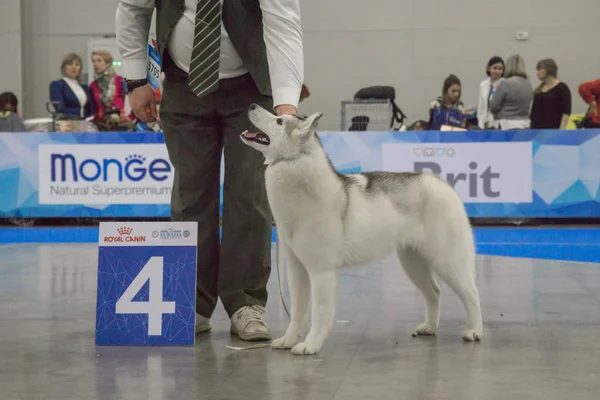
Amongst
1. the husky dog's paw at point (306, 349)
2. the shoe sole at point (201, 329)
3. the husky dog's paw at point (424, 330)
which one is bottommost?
the shoe sole at point (201, 329)

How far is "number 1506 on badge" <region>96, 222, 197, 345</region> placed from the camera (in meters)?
3.67

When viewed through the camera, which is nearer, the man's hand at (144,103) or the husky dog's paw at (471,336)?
the husky dog's paw at (471,336)

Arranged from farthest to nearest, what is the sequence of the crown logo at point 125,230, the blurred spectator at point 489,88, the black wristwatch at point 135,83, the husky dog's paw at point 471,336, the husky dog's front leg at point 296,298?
the blurred spectator at point 489,88 → the black wristwatch at point 135,83 → the husky dog's paw at point 471,336 → the crown logo at point 125,230 → the husky dog's front leg at point 296,298

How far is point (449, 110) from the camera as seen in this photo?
34.0 feet

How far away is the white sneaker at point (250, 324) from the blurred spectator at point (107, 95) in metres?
6.32

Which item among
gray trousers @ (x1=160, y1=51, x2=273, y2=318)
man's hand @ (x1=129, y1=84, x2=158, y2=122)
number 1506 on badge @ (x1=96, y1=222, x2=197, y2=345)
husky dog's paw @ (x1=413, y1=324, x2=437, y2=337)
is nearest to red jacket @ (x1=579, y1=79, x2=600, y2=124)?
husky dog's paw @ (x1=413, y1=324, x2=437, y2=337)

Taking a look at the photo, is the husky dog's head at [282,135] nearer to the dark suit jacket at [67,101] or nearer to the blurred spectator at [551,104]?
the blurred spectator at [551,104]

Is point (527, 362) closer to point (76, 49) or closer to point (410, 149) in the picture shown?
point (410, 149)

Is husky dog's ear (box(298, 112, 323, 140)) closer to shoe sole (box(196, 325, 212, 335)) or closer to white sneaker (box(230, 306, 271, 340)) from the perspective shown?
white sneaker (box(230, 306, 271, 340))

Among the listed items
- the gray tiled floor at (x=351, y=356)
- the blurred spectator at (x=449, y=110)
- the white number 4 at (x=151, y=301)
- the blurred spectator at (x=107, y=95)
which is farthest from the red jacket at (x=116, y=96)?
the white number 4 at (x=151, y=301)

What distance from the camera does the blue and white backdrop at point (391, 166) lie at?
912cm

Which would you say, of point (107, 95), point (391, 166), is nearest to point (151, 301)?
point (391, 166)

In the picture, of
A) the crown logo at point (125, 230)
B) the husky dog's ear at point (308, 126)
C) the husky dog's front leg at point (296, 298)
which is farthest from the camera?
the crown logo at point (125, 230)

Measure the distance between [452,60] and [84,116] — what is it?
6883 mm
